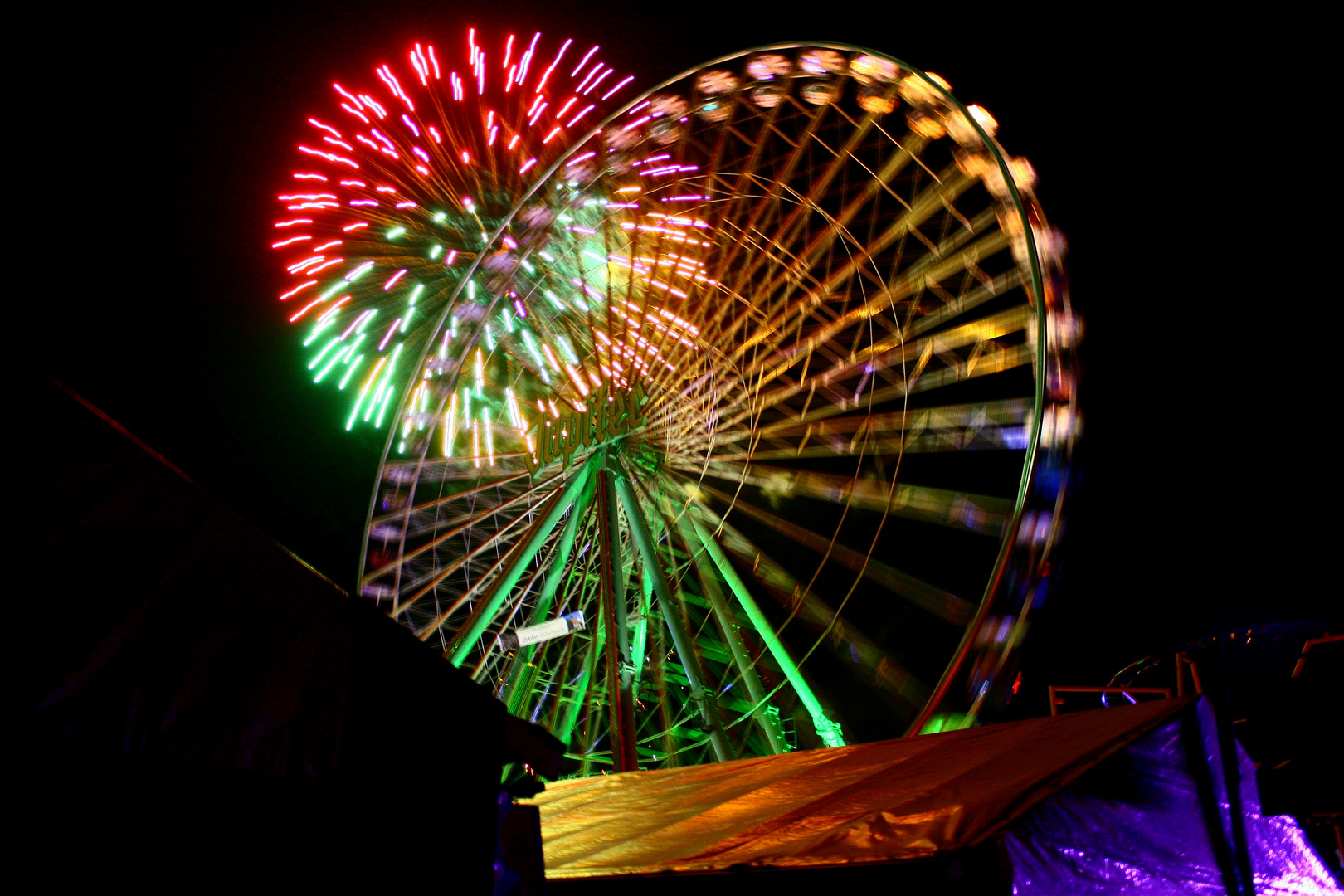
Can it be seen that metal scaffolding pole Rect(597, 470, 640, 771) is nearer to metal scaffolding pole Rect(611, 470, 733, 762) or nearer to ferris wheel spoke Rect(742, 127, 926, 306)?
metal scaffolding pole Rect(611, 470, 733, 762)

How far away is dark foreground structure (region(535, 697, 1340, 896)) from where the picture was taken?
12.6ft

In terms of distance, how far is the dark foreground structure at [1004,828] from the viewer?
12.6 feet

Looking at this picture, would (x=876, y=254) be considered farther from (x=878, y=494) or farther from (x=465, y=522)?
(x=465, y=522)

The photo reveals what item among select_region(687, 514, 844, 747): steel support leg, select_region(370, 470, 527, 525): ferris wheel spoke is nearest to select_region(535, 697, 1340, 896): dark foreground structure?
select_region(687, 514, 844, 747): steel support leg

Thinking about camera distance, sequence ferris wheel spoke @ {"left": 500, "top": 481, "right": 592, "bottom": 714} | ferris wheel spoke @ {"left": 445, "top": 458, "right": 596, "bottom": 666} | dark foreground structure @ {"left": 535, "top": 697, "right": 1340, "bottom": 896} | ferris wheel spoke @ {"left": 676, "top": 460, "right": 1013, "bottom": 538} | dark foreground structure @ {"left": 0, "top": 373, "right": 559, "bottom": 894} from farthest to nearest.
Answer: ferris wheel spoke @ {"left": 500, "top": 481, "right": 592, "bottom": 714} < ferris wheel spoke @ {"left": 445, "top": 458, "right": 596, "bottom": 666} < ferris wheel spoke @ {"left": 676, "top": 460, "right": 1013, "bottom": 538} < dark foreground structure @ {"left": 535, "top": 697, "right": 1340, "bottom": 896} < dark foreground structure @ {"left": 0, "top": 373, "right": 559, "bottom": 894}

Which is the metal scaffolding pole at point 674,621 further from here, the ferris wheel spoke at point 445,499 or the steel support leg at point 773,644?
the ferris wheel spoke at point 445,499

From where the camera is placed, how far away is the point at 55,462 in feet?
9.21

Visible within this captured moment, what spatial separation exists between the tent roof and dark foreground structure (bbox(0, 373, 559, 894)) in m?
1.68

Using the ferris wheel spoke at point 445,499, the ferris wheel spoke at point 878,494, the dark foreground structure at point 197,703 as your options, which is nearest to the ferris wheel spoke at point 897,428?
the ferris wheel spoke at point 878,494

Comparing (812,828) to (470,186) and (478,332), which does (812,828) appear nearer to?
(478,332)

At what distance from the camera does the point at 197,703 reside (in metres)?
2.52

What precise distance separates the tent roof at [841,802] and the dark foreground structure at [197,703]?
Result: 1681 mm

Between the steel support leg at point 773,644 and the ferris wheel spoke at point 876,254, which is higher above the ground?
the ferris wheel spoke at point 876,254

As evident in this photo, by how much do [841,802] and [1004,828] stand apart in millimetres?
1223
